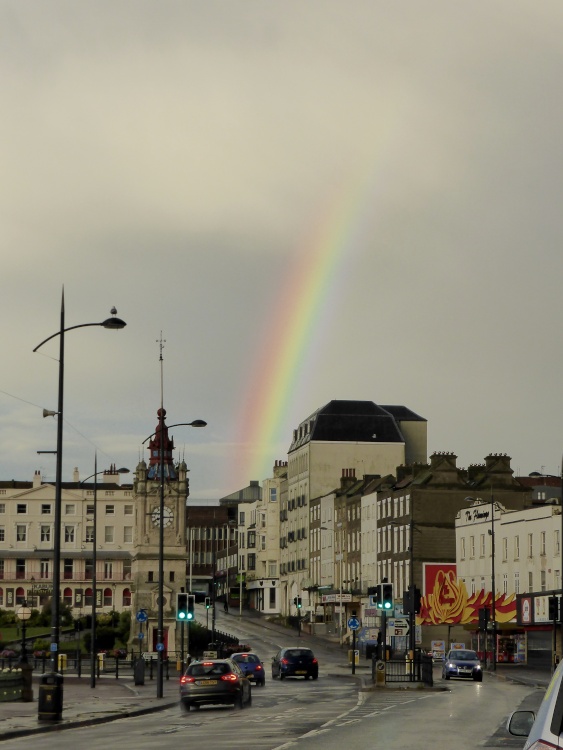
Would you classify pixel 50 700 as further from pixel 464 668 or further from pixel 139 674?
pixel 464 668

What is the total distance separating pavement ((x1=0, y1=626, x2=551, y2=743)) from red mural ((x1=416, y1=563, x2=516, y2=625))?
39.0 feet

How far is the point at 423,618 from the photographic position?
4439 inches

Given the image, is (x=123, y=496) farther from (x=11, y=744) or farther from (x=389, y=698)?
(x=11, y=744)

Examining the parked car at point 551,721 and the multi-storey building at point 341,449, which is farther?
the multi-storey building at point 341,449

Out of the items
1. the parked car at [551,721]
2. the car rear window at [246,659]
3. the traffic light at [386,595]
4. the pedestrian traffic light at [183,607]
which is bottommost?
the car rear window at [246,659]

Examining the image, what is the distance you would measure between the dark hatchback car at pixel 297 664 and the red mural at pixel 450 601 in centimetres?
2839

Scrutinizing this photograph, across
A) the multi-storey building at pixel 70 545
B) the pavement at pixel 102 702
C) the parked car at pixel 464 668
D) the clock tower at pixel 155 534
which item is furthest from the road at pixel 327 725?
the multi-storey building at pixel 70 545

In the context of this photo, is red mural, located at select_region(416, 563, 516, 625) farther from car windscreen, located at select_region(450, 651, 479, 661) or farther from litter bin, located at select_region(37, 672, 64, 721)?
litter bin, located at select_region(37, 672, 64, 721)

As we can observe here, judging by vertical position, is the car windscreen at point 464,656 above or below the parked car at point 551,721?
below

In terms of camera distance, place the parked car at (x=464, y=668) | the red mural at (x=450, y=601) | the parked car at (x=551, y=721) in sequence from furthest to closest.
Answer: the red mural at (x=450, y=601) → the parked car at (x=464, y=668) → the parked car at (x=551, y=721)

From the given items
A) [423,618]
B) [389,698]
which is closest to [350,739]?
[389,698]

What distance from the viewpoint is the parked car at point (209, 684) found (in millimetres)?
41562

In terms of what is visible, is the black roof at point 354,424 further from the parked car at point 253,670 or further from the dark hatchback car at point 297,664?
the parked car at point 253,670

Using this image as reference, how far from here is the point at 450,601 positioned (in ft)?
358
